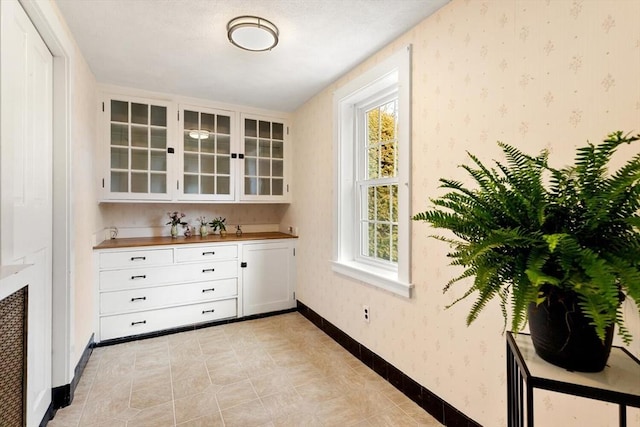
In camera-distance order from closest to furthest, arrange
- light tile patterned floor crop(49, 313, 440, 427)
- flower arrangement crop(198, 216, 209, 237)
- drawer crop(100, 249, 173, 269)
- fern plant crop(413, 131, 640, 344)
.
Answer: fern plant crop(413, 131, 640, 344)
light tile patterned floor crop(49, 313, 440, 427)
drawer crop(100, 249, 173, 269)
flower arrangement crop(198, 216, 209, 237)

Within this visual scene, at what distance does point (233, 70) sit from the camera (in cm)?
253

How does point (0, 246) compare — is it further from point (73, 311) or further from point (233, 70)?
point (233, 70)

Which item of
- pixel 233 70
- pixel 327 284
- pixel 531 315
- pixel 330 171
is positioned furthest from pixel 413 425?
pixel 233 70

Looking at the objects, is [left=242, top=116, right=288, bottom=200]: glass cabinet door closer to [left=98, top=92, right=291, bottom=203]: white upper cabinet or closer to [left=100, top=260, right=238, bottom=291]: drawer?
[left=98, top=92, right=291, bottom=203]: white upper cabinet

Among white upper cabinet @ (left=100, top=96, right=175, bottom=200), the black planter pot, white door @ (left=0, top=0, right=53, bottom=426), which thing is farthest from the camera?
white upper cabinet @ (left=100, top=96, right=175, bottom=200)

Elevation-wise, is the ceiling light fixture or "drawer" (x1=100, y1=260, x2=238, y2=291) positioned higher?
the ceiling light fixture

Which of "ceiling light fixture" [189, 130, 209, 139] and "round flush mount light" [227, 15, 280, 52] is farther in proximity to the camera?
"ceiling light fixture" [189, 130, 209, 139]

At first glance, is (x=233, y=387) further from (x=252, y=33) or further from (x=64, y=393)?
(x=252, y=33)

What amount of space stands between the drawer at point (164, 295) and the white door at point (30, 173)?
0.95m

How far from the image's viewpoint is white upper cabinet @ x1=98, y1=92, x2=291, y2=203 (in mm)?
2941

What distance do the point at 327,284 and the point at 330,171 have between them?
1078 mm

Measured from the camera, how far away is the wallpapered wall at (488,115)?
112cm

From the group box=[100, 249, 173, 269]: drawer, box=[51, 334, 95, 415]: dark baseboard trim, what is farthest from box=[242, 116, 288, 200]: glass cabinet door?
box=[51, 334, 95, 415]: dark baseboard trim

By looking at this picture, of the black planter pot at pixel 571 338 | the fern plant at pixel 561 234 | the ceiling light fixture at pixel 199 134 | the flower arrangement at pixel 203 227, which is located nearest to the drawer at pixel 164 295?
the flower arrangement at pixel 203 227
